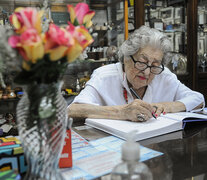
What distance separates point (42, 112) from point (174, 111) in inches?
43.9

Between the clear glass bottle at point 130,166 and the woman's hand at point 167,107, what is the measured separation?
856 millimetres

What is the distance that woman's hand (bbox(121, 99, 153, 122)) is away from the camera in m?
1.22

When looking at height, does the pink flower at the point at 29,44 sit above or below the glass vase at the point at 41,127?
above

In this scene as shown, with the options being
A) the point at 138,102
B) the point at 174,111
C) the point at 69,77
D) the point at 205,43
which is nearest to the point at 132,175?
the point at 138,102

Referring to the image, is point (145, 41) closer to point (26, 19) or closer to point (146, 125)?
point (146, 125)

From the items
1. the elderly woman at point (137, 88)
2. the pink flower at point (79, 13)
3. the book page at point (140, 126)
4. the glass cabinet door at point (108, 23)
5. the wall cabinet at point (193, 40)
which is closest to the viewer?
the pink flower at point (79, 13)

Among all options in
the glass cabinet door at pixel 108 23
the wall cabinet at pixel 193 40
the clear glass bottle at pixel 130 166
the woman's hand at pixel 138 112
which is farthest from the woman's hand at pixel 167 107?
the wall cabinet at pixel 193 40

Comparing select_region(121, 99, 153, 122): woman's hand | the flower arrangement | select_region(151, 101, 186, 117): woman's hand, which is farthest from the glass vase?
select_region(151, 101, 186, 117): woman's hand

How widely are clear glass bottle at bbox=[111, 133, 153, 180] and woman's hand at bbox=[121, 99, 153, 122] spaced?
2.27ft

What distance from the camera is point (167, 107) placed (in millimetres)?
1486

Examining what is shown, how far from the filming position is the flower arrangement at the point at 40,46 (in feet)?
1.60

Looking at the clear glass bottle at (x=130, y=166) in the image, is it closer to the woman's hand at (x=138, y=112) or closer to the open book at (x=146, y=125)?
the open book at (x=146, y=125)

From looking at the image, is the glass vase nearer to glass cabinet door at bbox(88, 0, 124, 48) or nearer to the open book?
the open book

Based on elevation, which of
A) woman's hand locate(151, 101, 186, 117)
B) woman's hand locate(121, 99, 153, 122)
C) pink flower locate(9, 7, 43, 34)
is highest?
pink flower locate(9, 7, 43, 34)
